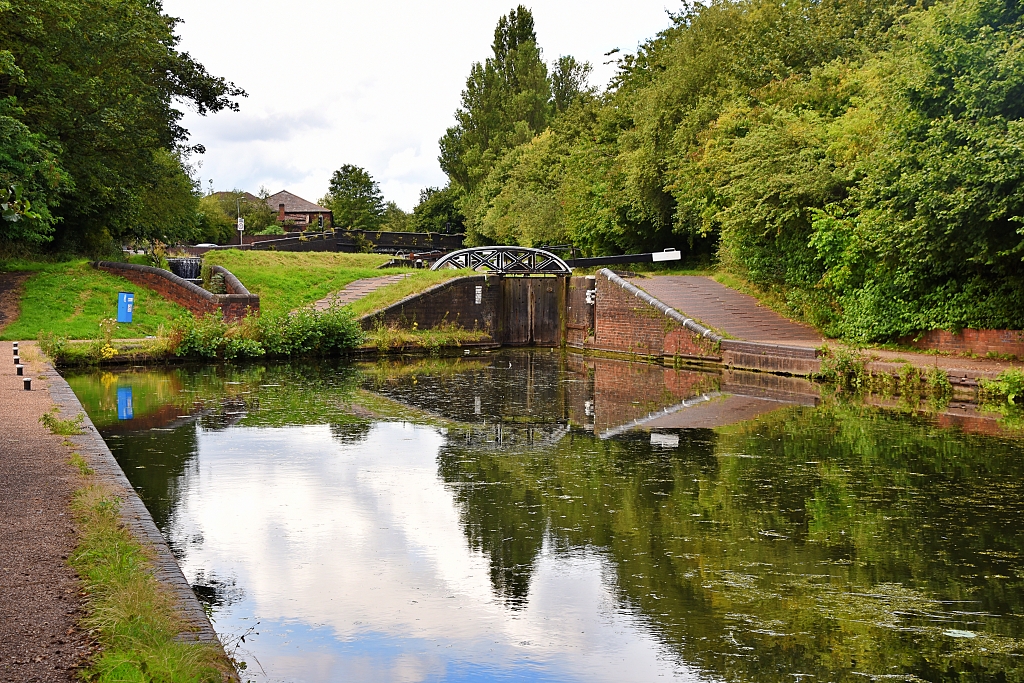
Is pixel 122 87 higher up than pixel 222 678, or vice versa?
pixel 122 87

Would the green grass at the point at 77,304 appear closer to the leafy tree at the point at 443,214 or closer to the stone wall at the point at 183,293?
the stone wall at the point at 183,293

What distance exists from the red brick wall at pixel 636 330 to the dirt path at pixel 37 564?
15375mm

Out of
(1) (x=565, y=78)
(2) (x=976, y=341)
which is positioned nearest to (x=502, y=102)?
(1) (x=565, y=78)

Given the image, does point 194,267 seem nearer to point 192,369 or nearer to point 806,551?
point 192,369

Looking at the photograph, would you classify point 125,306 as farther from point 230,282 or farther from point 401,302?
point 401,302


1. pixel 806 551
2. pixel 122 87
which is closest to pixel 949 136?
pixel 806 551

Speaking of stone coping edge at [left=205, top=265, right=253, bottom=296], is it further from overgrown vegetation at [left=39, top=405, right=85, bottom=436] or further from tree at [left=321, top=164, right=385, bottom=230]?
tree at [left=321, top=164, right=385, bottom=230]

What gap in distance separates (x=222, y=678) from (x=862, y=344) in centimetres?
1736

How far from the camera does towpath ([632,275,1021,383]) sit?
16.8 m

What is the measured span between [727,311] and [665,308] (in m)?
1.72

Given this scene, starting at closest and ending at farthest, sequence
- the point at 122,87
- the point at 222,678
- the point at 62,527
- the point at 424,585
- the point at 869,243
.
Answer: the point at 222,678
the point at 62,527
the point at 424,585
the point at 869,243
the point at 122,87

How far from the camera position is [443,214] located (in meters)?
62.5

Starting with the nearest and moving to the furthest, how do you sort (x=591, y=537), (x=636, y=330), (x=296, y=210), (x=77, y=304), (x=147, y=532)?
(x=147, y=532)
(x=591, y=537)
(x=77, y=304)
(x=636, y=330)
(x=296, y=210)

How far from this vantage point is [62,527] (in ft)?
19.4
